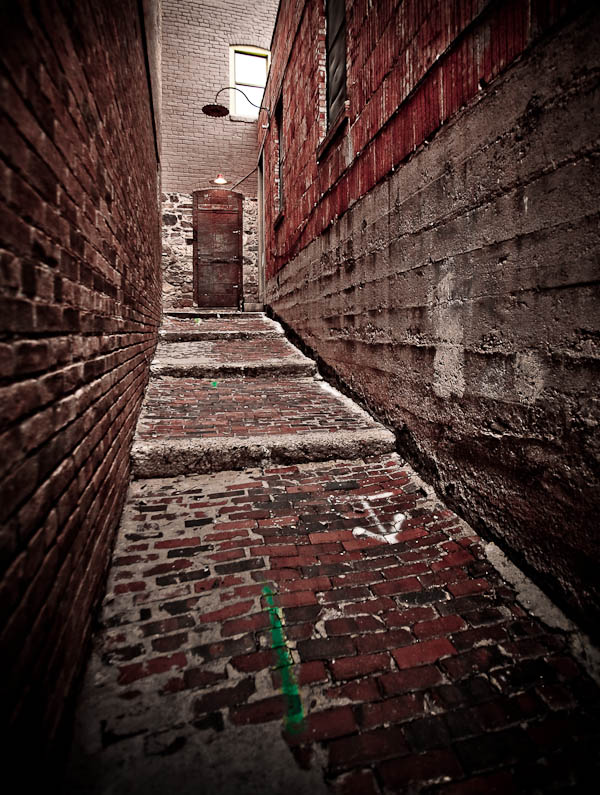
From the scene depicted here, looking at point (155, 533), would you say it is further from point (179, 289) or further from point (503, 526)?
point (179, 289)

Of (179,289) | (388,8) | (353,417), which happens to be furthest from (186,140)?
(353,417)

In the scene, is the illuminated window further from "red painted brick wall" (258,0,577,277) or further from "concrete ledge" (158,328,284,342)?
"concrete ledge" (158,328,284,342)

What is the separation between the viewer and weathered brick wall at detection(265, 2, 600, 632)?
1496mm

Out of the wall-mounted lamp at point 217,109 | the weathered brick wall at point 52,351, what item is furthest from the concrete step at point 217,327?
the wall-mounted lamp at point 217,109

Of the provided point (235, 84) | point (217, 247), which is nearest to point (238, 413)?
point (217, 247)

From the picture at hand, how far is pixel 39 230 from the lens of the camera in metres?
1.04

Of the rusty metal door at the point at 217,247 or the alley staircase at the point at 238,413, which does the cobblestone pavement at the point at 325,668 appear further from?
the rusty metal door at the point at 217,247

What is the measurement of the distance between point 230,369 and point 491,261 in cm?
314

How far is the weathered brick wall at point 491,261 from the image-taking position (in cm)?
150

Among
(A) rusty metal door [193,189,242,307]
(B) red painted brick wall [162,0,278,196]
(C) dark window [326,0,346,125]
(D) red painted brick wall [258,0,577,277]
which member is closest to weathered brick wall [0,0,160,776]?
(D) red painted brick wall [258,0,577,277]

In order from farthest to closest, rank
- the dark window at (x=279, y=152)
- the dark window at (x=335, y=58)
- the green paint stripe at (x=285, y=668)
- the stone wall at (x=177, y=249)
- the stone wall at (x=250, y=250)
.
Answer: the stone wall at (x=250, y=250), the stone wall at (x=177, y=249), the dark window at (x=279, y=152), the dark window at (x=335, y=58), the green paint stripe at (x=285, y=668)

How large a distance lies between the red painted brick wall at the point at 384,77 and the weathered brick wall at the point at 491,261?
0.01 metres

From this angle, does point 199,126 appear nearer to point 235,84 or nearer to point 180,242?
point 235,84

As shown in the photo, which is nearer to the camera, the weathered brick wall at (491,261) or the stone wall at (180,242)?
the weathered brick wall at (491,261)
